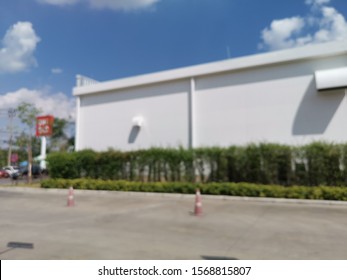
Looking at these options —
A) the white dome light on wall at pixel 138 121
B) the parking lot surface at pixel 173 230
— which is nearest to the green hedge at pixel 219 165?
the parking lot surface at pixel 173 230

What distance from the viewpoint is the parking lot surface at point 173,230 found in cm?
571

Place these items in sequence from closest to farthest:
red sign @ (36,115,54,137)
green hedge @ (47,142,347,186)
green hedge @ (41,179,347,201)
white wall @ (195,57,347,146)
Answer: green hedge @ (41,179,347,201) < green hedge @ (47,142,347,186) < white wall @ (195,57,347,146) < red sign @ (36,115,54,137)

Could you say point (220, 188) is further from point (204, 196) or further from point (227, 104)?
point (227, 104)

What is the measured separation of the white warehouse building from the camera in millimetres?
14500

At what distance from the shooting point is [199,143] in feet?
57.2

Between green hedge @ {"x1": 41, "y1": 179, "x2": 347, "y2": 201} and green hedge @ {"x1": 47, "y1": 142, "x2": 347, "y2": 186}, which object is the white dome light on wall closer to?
green hedge @ {"x1": 47, "y1": 142, "x2": 347, "y2": 186}

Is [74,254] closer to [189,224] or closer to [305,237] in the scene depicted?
[189,224]

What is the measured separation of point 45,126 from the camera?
71.4 feet

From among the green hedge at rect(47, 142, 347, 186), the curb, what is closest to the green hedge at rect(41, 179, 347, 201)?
A: the curb

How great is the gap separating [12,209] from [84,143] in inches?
415

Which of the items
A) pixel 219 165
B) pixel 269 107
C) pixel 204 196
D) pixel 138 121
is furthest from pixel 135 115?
pixel 269 107

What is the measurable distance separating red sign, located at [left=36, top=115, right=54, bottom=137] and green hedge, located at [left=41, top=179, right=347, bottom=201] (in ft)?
17.0

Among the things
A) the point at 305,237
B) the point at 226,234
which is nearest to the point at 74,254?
the point at 226,234

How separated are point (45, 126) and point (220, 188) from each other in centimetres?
1376
